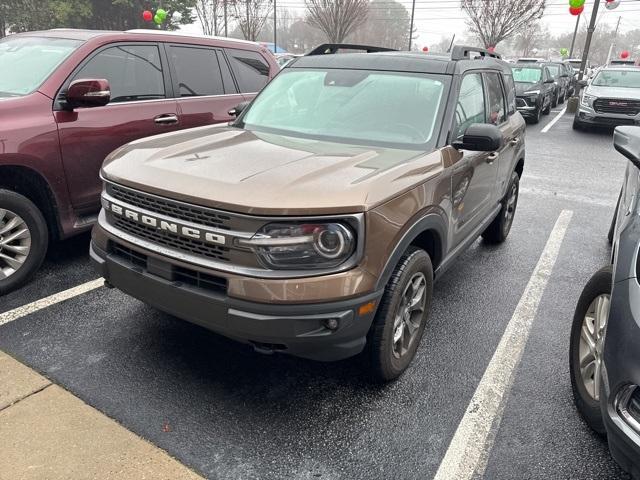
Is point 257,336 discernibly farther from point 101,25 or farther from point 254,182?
point 101,25

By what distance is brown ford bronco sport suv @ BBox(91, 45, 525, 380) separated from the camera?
2.28m

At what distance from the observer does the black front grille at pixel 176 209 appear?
232cm

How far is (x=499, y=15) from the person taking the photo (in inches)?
1316

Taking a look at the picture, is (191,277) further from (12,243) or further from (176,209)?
(12,243)

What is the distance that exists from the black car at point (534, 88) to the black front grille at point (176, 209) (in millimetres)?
13688

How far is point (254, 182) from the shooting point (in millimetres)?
2395

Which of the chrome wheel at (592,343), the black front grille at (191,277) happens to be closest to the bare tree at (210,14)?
the black front grille at (191,277)

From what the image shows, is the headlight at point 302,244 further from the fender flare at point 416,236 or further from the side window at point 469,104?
the side window at point 469,104

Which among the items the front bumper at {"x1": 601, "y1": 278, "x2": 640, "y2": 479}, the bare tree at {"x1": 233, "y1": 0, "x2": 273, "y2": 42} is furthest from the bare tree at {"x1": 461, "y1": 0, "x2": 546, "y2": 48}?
the front bumper at {"x1": 601, "y1": 278, "x2": 640, "y2": 479}

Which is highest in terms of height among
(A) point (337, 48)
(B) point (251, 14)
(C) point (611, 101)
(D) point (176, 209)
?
(B) point (251, 14)

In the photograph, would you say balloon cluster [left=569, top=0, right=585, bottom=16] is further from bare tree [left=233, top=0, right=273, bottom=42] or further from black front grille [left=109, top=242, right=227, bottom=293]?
bare tree [left=233, top=0, right=273, bottom=42]

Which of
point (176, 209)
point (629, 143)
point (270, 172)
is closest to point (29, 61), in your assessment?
point (176, 209)

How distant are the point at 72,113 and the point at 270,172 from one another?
231 centimetres

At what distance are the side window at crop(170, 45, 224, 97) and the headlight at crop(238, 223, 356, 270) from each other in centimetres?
322
